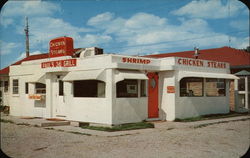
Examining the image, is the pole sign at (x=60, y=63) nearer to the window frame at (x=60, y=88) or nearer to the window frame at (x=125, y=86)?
the window frame at (x=60, y=88)

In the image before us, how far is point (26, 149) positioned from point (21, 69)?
34.4 feet

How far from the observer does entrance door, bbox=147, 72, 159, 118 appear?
47.0 ft

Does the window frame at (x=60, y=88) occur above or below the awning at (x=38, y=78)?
below

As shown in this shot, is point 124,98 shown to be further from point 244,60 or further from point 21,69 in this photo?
point 244,60

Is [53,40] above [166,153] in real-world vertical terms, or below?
above

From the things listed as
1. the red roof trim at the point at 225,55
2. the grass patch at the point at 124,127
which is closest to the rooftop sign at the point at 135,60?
the grass patch at the point at 124,127

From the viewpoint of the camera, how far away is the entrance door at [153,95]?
14.3m

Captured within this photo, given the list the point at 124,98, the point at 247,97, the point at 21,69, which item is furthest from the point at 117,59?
the point at 247,97

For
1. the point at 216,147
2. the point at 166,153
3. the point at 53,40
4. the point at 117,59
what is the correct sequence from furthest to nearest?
1. the point at 53,40
2. the point at 117,59
3. the point at 216,147
4. the point at 166,153

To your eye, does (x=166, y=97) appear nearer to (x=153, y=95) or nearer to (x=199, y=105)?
(x=153, y=95)

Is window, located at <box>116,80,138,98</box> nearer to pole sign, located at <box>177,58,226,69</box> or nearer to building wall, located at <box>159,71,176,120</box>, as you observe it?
building wall, located at <box>159,71,176,120</box>

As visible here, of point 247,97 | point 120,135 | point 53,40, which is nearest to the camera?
point 120,135

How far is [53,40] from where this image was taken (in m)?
16.6

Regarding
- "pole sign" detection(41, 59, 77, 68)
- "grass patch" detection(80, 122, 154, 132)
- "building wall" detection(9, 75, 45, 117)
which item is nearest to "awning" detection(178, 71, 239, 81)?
"grass patch" detection(80, 122, 154, 132)
